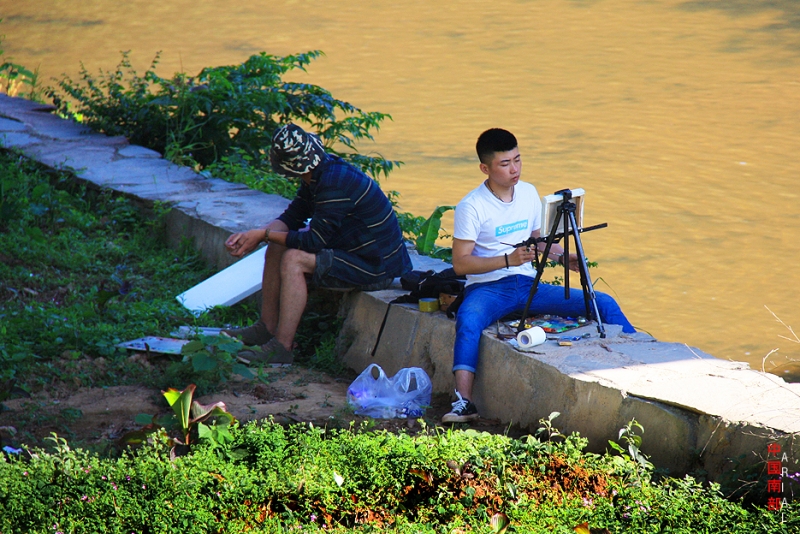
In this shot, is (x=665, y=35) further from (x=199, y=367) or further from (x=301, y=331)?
(x=199, y=367)

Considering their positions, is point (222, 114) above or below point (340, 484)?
above

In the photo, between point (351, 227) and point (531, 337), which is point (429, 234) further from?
point (531, 337)

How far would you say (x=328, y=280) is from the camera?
5.18 m

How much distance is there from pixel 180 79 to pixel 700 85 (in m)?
8.67

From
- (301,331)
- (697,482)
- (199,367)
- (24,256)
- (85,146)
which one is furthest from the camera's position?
(85,146)

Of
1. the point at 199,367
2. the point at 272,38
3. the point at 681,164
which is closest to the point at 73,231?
the point at 199,367

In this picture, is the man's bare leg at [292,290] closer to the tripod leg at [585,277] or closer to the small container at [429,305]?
the small container at [429,305]

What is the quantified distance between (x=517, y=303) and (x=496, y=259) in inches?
12.6

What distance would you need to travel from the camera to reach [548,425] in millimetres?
3705

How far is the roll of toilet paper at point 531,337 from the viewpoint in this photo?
13.9 ft

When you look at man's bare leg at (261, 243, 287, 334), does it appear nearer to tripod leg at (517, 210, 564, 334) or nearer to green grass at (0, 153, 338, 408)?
green grass at (0, 153, 338, 408)

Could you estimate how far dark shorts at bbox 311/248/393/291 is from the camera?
5.13 metres

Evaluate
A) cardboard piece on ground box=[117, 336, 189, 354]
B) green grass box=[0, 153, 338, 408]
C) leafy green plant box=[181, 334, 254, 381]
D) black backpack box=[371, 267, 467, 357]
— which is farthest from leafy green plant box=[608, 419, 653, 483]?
cardboard piece on ground box=[117, 336, 189, 354]

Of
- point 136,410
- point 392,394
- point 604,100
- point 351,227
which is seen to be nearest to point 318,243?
point 351,227
